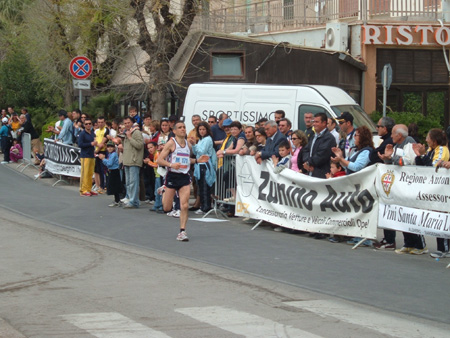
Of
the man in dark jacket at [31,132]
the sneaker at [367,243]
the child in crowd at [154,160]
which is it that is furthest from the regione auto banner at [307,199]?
the man in dark jacket at [31,132]

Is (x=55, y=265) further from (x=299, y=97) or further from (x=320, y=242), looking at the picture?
(x=299, y=97)

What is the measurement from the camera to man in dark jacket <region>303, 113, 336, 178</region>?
1330 centimetres

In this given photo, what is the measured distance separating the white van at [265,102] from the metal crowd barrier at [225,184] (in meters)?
3.13

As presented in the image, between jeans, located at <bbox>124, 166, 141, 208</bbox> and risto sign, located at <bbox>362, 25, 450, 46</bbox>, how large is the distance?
1150 centimetres

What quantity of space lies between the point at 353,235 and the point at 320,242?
699 millimetres

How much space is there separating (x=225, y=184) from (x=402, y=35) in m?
12.3

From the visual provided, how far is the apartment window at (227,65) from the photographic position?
25.4 m

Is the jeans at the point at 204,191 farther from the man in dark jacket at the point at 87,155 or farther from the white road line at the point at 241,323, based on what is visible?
the white road line at the point at 241,323

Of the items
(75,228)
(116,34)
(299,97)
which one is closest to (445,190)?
(75,228)

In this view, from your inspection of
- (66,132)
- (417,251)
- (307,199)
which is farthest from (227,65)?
(417,251)

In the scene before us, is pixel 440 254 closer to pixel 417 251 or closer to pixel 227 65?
pixel 417 251

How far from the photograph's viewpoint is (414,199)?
11.4 meters

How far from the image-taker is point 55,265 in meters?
10.5

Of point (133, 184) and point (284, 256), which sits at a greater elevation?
point (133, 184)
